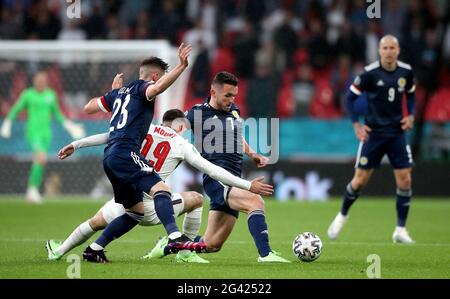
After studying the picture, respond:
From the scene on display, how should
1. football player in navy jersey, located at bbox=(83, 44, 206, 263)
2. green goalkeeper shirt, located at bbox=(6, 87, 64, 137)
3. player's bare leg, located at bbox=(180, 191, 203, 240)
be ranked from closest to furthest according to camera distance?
football player in navy jersey, located at bbox=(83, 44, 206, 263) → player's bare leg, located at bbox=(180, 191, 203, 240) → green goalkeeper shirt, located at bbox=(6, 87, 64, 137)

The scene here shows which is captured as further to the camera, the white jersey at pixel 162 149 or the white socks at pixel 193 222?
the white socks at pixel 193 222

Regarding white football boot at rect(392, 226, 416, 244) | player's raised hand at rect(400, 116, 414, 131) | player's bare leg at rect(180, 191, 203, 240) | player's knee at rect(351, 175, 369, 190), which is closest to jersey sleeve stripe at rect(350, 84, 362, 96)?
player's raised hand at rect(400, 116, 414, 131)

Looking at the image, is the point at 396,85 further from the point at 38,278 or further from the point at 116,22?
the point at 116,22

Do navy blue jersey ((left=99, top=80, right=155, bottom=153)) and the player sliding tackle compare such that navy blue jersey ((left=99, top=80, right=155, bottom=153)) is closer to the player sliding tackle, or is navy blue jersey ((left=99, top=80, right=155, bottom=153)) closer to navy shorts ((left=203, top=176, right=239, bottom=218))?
the player sliding tackle

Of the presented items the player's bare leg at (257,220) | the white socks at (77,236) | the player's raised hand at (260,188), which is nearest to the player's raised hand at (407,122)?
the player's bare leg at (257,220)

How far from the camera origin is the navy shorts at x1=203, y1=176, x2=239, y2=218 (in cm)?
877

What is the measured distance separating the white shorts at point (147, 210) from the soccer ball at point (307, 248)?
112 centimetres

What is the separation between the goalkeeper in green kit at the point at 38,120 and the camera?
1694 centimetres

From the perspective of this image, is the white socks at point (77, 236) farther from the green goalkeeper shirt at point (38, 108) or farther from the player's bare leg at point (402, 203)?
the green goalkeeper shirt at point (38, 108)

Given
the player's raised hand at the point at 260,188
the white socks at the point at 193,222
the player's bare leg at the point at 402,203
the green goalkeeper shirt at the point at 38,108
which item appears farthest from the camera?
the green goalkeeper shirt at the point at 38,108

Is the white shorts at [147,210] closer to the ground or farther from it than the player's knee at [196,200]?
closer to the ground

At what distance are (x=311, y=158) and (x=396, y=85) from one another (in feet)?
22.8

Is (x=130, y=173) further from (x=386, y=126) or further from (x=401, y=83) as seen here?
(x=401, y=83)
